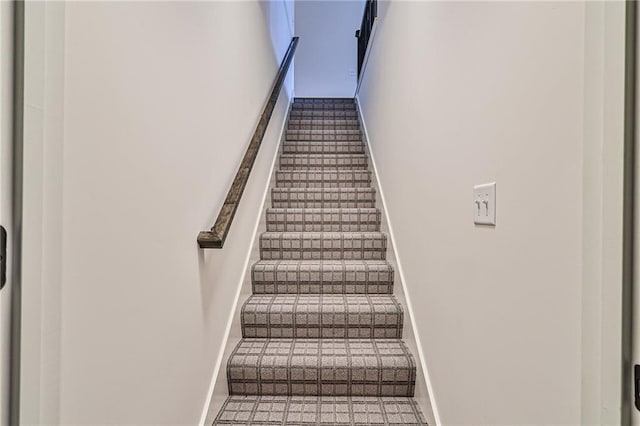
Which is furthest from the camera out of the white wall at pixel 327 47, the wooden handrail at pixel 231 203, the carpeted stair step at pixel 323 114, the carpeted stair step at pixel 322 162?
the white wall at pixel 327 47

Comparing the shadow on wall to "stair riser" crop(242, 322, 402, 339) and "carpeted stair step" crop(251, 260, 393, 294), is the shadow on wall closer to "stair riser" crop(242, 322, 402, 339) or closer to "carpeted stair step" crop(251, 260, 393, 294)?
"carpeted stair step" crop(251, 260, 393, 294)

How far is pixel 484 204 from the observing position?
37.2 inches

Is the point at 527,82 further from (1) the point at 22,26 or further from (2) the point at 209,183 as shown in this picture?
(2) the point at 209,183

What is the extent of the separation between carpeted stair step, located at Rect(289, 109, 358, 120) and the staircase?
76.5 inches

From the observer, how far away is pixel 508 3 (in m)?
0.83

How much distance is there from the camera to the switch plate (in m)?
0.90

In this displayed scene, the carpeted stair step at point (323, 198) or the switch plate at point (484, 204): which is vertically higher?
the carpeted stair step at point (323, 198)

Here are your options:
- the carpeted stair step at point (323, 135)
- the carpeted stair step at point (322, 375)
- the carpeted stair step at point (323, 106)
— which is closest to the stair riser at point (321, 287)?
the carpeted stair step at point (322, 375)

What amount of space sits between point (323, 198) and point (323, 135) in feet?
4.31

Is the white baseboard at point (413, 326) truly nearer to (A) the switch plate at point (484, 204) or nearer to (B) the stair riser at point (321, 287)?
(B) the stair riser at point (321, 287)

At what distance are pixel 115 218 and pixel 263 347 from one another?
123cm

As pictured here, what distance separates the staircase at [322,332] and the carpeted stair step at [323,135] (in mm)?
1330

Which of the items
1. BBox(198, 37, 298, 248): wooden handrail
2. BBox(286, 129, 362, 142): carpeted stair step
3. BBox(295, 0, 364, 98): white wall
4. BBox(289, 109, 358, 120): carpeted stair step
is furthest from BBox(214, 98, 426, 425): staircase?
BBox(295, 0, 364, 98): white wall

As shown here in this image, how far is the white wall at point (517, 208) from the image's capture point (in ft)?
1.85
